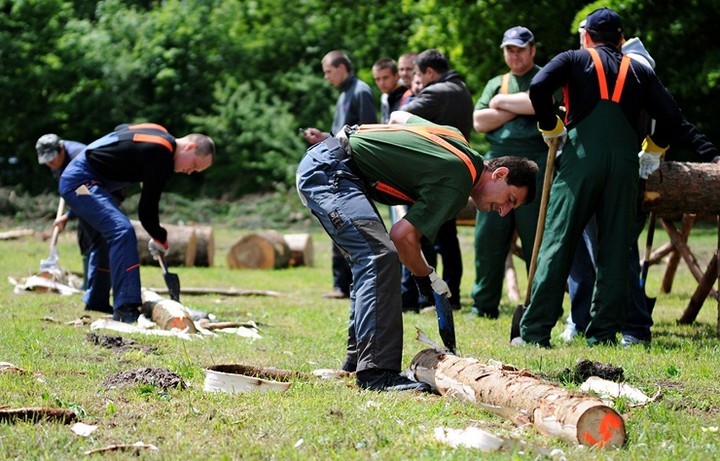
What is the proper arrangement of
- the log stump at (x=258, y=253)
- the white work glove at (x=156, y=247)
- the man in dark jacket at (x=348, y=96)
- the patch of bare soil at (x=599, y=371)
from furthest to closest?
1. the log stump at (x=258, y=253)
2. the man in dark jacket at (x=348, y=96)
3. the white work glove at (x=156, y=247)
4. the patch of bare soil at (x=599, y=371)

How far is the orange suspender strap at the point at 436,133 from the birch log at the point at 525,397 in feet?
3.28

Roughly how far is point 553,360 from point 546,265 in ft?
2.76

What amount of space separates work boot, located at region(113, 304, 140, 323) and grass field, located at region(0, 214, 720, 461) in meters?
0.47

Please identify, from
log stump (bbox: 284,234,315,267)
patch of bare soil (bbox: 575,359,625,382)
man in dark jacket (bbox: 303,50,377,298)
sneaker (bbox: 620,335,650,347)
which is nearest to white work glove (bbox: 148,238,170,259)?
man in dark jacket (bbox: 303,50,377,298)

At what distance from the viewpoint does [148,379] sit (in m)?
5.26

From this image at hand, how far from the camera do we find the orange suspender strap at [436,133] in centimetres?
529

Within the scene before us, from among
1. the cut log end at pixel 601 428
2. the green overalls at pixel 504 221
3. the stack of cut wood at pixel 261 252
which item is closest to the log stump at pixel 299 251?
the stack of cut wood at pixel 261 252

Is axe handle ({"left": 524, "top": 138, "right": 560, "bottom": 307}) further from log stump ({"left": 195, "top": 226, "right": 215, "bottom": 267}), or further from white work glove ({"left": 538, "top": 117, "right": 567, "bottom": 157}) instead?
log stump ({"left": 195, "top": 226, "right": 215, "bottom": 267})

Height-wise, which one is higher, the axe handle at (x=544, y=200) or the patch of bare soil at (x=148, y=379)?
the axe handle at (x=544, y=200)

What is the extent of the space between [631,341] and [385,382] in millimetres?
2475

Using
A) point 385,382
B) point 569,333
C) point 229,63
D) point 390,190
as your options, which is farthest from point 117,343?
point 229,63

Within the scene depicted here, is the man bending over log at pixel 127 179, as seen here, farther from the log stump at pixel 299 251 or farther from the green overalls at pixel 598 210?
the log stump at pixel 299 251

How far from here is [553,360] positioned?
6195 mm

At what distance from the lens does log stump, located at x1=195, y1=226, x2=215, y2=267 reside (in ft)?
46.5
